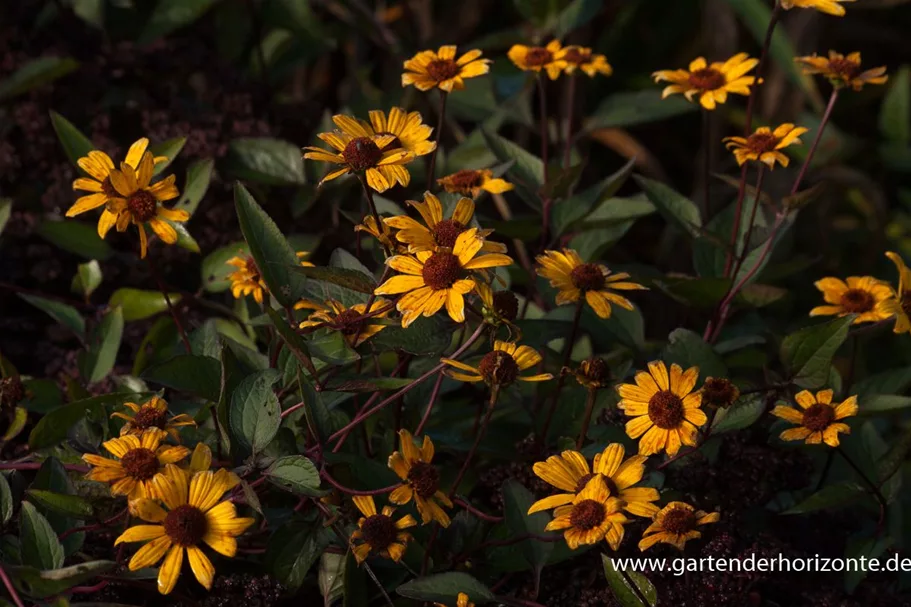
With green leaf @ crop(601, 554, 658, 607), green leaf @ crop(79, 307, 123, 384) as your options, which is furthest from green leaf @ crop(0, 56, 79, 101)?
green leaf @ crop(601, 554, 658, 607)

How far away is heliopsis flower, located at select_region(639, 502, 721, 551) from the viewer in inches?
38.1

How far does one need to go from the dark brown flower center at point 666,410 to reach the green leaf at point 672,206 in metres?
0.42

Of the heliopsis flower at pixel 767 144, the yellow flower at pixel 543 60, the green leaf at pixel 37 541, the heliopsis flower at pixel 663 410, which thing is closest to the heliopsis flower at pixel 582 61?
the yellow flower at pixel 543 60

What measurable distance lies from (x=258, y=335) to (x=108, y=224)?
29cm

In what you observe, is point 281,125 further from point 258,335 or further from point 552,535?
point 552,535

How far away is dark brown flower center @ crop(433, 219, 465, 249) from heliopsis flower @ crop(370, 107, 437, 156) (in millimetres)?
101

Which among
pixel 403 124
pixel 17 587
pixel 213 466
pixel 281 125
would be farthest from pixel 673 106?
pixel 17 587

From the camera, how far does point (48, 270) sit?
60.6 inches

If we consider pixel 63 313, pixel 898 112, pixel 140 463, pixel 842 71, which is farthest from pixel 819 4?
pixel 898 112

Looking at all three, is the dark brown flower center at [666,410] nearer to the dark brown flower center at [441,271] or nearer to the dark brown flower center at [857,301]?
the dark brown flower center at [441,271]

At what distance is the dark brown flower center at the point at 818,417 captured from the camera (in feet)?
3.49

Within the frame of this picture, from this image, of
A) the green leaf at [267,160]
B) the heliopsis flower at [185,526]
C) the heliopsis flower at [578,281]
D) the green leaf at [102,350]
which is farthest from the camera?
the green leaf at [267,160]

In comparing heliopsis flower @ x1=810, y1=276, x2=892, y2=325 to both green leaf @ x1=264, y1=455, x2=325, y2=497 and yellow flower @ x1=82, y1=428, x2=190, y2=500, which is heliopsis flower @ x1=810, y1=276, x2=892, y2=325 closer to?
green leaf @ x1=264, y1=455, x2=325, y2=497

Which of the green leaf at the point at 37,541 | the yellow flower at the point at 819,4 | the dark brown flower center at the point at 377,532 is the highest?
the yellow flower at the point at 819,4
